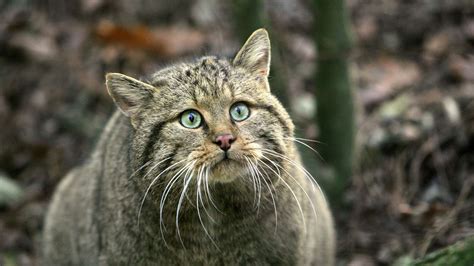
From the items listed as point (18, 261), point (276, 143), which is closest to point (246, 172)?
point (276, 143)

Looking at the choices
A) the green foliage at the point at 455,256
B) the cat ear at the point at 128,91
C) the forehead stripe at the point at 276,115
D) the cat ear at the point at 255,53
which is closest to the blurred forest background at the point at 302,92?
the cat ear at the point at 255,53

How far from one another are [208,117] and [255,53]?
698 millimetres

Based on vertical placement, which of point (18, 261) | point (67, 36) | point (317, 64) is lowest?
point (18, 261)

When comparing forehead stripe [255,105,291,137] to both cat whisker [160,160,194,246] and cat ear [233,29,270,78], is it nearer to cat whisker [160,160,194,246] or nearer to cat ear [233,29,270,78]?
cat ear [233,29,270,78]

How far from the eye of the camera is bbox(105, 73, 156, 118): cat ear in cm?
504

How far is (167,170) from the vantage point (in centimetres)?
480

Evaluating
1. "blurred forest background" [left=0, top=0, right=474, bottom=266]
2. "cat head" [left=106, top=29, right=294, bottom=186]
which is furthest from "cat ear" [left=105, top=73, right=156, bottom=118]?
"blurred forest background" [left=0, top=0, right=474, bottom=266]

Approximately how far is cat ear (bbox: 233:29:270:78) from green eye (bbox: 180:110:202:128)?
0.54m

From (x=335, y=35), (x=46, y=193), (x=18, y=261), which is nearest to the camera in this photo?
(x=335, y=35)

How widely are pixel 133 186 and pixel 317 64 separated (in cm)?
308

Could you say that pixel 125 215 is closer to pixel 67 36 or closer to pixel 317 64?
pixel 317 64

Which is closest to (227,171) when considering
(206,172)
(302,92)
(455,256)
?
(206,172)

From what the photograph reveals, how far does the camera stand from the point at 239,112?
4840mm

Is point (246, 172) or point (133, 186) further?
point (133, 186)
